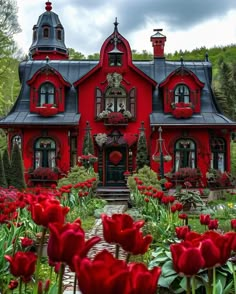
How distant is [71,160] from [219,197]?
7287 mm

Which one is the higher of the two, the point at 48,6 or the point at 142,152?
the point at 48,6

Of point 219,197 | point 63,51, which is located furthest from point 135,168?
point 63,51

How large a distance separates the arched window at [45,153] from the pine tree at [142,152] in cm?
419

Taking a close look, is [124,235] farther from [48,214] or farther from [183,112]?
[183,112]

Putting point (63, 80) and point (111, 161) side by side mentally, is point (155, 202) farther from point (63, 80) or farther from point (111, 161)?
point (63, 80)

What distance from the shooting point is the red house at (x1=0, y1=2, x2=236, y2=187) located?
839 inches

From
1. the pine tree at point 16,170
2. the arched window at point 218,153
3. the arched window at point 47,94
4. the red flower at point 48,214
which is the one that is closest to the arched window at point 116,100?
the arched window at point 47,94

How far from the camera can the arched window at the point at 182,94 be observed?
22.1 metres

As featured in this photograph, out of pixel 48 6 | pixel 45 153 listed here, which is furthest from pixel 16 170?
pixel 48 6

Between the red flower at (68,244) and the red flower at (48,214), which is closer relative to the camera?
the red flower at (68,244)

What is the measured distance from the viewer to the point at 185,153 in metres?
Result: 21.5

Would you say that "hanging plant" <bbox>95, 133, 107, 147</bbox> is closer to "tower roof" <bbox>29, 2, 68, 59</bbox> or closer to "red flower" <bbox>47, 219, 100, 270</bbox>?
"tower roof" <bbox>29, 2, 68, 59</bbox>

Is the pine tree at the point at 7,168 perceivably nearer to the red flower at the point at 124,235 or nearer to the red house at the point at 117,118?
the red house at the point at 117,118

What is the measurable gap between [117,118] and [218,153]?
5.27m
